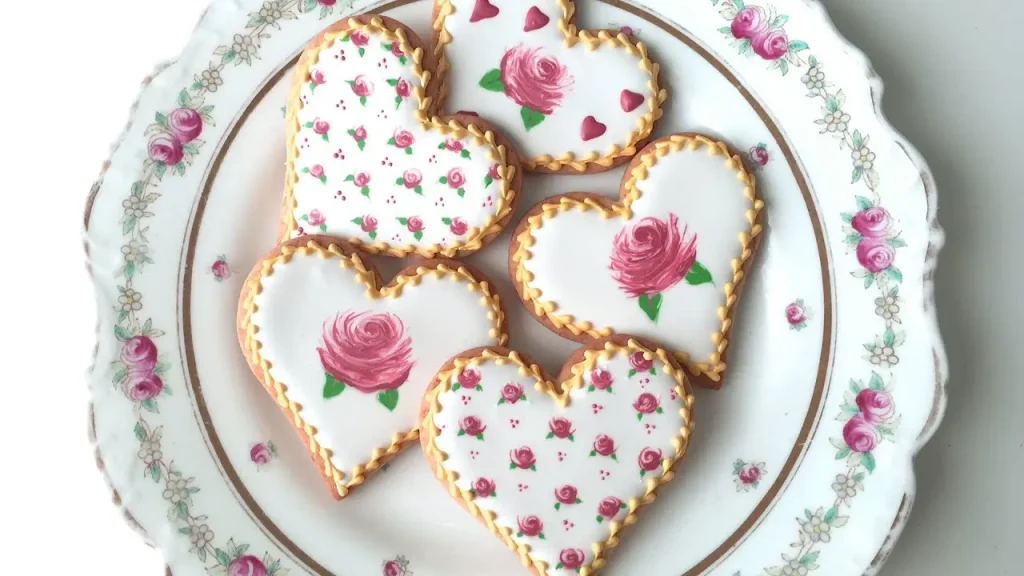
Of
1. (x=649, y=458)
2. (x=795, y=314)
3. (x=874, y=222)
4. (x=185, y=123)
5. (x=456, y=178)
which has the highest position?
(x=185, y=123)

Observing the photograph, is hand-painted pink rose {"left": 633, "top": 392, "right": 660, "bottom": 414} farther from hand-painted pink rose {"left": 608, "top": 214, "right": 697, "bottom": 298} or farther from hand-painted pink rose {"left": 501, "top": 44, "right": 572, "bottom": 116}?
hand-painted pink rose {"left": 501, "top": 44, "right": 572, "bottom": 116}

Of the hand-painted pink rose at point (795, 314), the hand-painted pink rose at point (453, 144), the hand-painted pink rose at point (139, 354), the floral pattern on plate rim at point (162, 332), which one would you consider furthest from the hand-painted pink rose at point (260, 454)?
the hand-painted pink rose at point (795, 314)

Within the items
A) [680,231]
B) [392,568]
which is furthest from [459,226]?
[392,568]

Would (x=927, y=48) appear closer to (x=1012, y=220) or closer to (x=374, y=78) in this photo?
(x=1012, y=220)

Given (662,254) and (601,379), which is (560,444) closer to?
(601,379)

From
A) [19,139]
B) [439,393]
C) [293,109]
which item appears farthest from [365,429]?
[19,139]

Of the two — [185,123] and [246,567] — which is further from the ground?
[185,123]
